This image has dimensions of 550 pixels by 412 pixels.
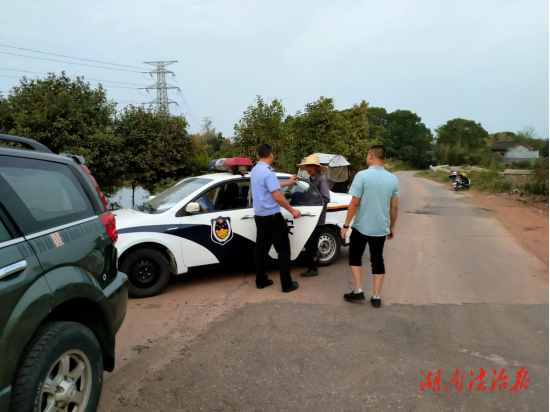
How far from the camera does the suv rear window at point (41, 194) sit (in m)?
2.30

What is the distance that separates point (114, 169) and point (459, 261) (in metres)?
9.88

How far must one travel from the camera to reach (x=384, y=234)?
4.78 m

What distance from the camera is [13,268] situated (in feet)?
6.69

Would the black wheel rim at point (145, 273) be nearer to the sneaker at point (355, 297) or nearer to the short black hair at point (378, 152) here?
the sneaker at point (355, 297)

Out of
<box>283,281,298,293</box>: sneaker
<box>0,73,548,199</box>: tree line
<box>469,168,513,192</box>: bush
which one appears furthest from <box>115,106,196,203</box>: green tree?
<box>469,168,513,192</box>: bush

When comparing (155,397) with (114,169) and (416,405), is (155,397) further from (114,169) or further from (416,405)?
(114,169)

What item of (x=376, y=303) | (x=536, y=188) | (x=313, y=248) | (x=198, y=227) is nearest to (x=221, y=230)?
(x=198, y=227)

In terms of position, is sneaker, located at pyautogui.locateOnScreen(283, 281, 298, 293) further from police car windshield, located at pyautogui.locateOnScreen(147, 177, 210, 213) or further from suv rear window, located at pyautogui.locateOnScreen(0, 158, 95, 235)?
suv rear window, located at pyautogui.locateOnScreen(0, 158, 95, 235)

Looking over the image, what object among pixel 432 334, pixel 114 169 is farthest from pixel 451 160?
pixel 432 334

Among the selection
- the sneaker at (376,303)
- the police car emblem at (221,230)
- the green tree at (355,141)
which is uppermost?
the green tree at (355,141)

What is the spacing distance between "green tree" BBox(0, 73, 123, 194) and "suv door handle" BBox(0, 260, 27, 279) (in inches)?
388

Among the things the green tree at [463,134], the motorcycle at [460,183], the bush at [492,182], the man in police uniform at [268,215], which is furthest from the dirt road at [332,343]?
the green tree at [463,134]

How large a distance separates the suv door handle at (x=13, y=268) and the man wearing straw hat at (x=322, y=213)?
14.7 feet

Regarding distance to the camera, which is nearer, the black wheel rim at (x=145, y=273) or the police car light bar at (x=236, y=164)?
the black wheel rim at (x=145, y=273)
